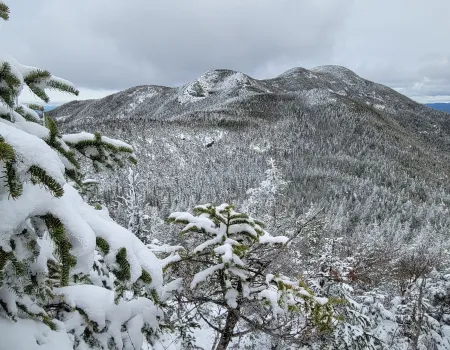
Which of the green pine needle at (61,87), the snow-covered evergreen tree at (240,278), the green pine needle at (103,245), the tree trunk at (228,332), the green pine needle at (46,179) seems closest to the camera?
the green pine needle at (46,179)

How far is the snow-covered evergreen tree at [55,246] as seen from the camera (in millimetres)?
1824

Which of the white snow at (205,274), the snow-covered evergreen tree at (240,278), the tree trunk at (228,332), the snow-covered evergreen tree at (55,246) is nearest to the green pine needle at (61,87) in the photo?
the snow-covered evergreen tree at (55,246)

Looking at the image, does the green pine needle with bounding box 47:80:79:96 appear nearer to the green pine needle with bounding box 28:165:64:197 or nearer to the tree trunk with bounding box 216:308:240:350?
the green pine needle with bounding box 28:165:64:197

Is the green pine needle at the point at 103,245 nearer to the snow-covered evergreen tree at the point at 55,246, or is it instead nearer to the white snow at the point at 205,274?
the snow-covered evergreen tree at the point at 55,246

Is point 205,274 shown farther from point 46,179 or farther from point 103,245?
point 46,179

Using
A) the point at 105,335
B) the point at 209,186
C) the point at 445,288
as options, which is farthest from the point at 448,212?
the point at 105,335

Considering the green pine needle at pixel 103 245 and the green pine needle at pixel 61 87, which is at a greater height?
the green pine needle at pixel 61 87

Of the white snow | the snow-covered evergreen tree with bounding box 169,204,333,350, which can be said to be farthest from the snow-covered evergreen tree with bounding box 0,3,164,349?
the snow-covered evergreen tree with bounding box 169,204,333,350

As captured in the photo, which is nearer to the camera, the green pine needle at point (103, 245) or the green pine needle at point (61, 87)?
the green pine needle at point (103, 245)

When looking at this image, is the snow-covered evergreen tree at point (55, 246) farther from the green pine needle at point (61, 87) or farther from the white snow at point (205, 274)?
the white snow at point (205, 274)

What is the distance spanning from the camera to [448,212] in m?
138

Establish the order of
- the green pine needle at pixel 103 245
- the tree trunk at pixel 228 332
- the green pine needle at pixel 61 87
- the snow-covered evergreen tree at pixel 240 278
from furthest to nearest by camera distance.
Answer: the tree trunk at pixel 228 332 → the snow-covered evergreen tree at pixel 240 278 → the green pine needle at pixel 61 87 → the green pine needle at pixel 103 245

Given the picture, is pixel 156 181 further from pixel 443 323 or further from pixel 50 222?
pixel 50 222

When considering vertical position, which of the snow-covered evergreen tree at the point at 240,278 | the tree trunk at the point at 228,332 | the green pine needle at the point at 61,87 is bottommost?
the tree trunk at the point at 228,332
